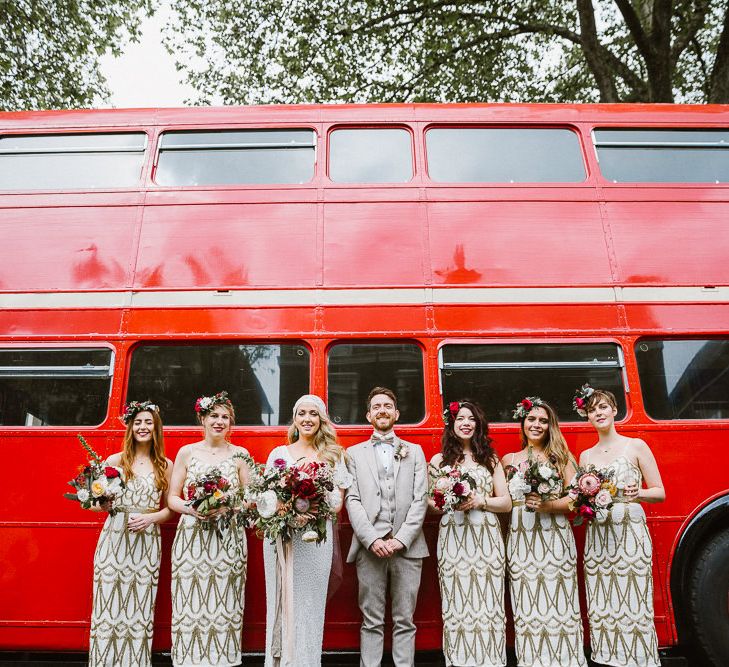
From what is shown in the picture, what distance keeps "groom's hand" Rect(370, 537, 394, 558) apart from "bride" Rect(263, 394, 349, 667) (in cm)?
29

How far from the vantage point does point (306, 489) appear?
3.27 m

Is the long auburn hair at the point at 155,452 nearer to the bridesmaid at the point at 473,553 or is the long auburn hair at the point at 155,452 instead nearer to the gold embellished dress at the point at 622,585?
the bridesmaid at the point at 473,553

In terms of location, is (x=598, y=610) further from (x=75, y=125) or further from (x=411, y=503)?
(x=75, y=125)

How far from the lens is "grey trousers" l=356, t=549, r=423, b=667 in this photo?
12.1 ft

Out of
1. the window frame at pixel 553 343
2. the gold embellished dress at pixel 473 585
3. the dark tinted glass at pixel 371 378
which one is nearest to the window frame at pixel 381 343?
the dark tinted glass at pixel 371 378

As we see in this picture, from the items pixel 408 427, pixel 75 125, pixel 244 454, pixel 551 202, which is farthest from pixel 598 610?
pixel 75 125

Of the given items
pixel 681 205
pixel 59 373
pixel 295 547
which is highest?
pixel 681 205

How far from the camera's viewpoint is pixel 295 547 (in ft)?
11.6

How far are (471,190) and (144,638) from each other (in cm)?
427

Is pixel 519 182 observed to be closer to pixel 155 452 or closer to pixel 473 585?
pixel 473 585

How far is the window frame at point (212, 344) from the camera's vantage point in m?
4.17

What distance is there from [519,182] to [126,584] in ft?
14.5

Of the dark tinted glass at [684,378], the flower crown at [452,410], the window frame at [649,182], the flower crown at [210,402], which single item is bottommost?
the flower crown at [452,410]

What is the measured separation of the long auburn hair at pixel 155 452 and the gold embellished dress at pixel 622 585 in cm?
321
